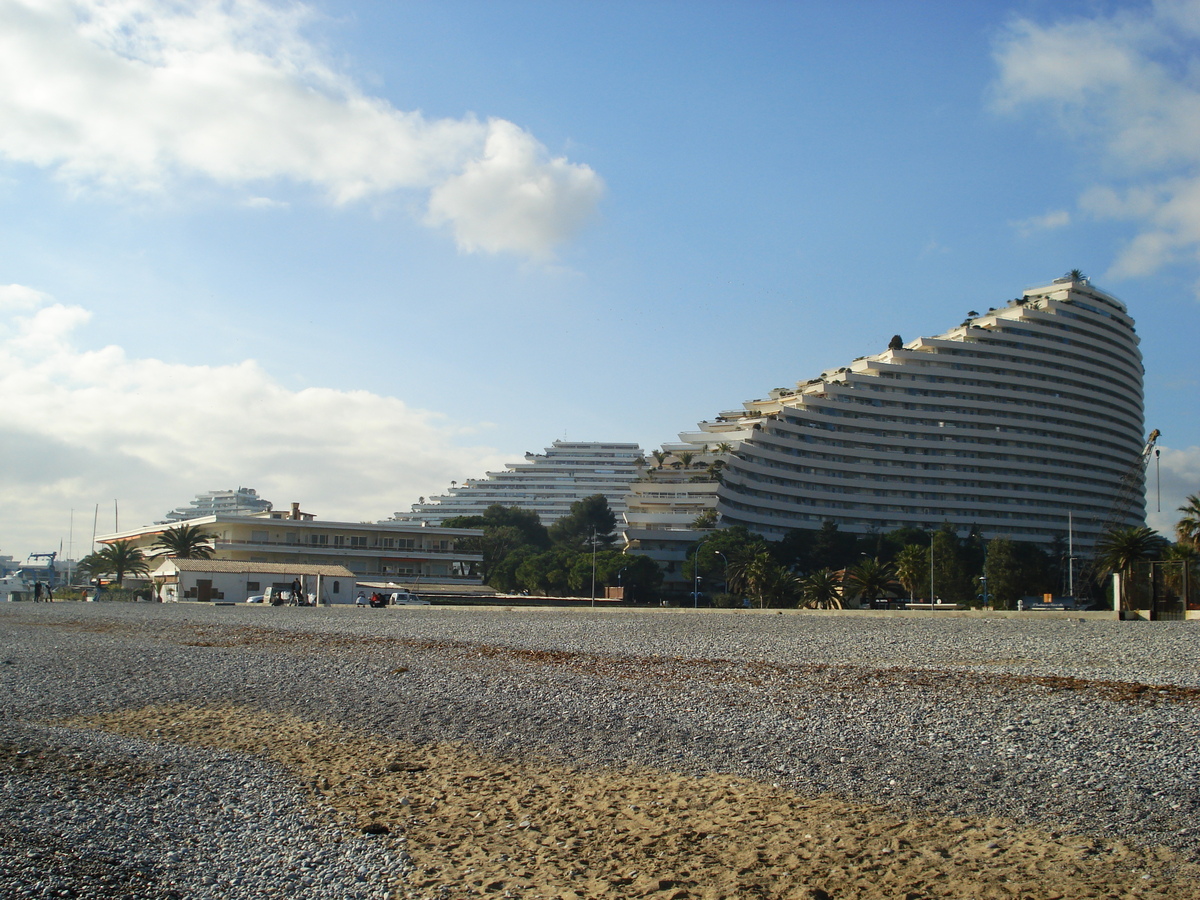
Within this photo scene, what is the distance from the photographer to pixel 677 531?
11438 centimetres

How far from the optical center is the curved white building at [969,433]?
450ft

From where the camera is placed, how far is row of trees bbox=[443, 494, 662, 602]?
93.6 m

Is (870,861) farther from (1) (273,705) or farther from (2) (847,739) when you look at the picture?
(1) (273,705)

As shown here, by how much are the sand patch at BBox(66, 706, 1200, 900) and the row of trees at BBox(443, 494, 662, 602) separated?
63032 millimetres

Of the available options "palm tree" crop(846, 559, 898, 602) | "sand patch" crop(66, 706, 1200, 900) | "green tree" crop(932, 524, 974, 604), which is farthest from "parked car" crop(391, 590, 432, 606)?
"sand patch" crop(66, 706, 1200, 900)

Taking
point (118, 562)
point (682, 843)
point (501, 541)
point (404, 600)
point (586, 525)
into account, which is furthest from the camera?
point (586, 525)

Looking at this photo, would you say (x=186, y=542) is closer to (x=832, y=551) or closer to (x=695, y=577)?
(x=695, y=577)

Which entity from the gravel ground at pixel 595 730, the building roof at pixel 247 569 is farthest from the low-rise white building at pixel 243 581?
the gravel ground at pixel 595 730

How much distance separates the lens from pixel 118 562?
285ft

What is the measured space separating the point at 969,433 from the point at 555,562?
245ft

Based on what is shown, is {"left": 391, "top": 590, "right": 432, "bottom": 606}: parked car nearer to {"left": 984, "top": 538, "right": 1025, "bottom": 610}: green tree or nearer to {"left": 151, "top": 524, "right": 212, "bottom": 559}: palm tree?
{"left": 151, "top": 524, "right": 212, "bottom": 559}: palm tree

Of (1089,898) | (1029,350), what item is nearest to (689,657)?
(1089,898)

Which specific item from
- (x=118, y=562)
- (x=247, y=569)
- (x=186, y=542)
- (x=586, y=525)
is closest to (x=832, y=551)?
(x=586, y=525)

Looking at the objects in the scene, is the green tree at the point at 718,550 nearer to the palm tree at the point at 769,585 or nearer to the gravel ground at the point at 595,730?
→ the palm tree at the point at 769,585
